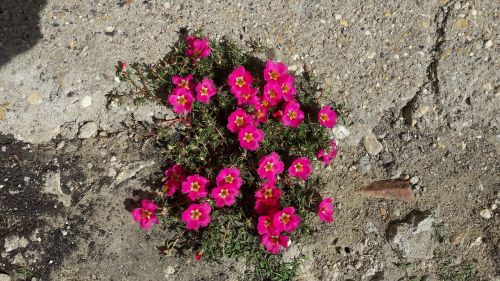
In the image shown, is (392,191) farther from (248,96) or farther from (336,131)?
(248,96)

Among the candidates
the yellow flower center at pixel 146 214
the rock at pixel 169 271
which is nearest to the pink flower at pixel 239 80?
the yellow flower center at pixel 146 214

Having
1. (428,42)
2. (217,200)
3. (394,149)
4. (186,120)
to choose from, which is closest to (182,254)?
(217,200)

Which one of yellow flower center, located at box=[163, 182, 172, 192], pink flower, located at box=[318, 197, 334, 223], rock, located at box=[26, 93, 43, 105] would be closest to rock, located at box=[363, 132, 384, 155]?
pink flower, located at box=[318, 197, 334, 223]

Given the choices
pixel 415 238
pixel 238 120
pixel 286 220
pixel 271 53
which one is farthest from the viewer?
pixel 271 53

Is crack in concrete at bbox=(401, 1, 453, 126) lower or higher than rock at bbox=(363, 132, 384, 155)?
higher

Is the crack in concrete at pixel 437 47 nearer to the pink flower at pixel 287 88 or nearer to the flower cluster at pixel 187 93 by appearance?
the pink flower at pixel 287 88

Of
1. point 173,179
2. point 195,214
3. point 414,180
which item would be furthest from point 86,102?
point 414,180

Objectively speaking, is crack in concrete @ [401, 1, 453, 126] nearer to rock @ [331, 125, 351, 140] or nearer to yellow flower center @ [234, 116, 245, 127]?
rock @ [331, 125, 351, 140]
